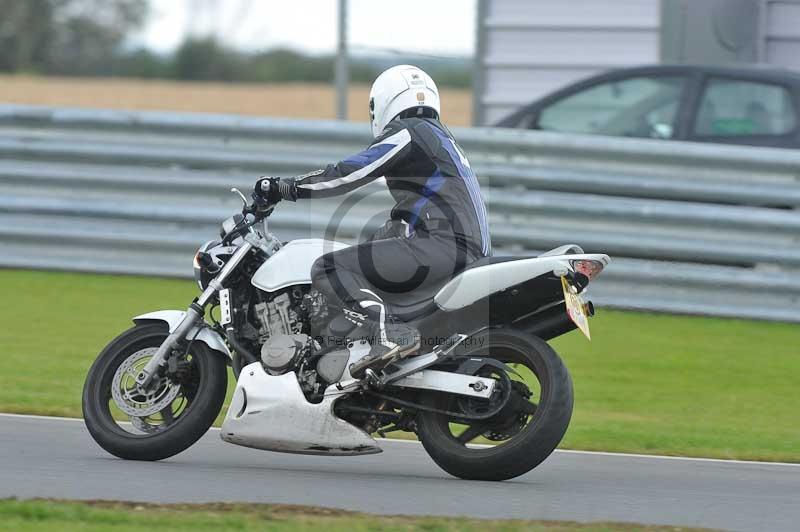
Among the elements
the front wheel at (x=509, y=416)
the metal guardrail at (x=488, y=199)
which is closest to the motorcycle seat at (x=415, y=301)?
the front wheel at (x=509, y=416)

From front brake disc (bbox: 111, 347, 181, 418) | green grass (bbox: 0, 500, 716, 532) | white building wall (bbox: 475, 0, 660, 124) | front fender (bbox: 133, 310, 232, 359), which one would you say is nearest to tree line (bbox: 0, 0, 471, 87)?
white building wall (bbox: 475, 0, 660, 124)

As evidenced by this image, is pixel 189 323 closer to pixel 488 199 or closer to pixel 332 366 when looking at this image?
pixel 332 366

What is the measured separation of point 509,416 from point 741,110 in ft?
18.7

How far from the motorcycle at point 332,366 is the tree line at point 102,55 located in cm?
2975

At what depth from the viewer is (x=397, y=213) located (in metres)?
6.82

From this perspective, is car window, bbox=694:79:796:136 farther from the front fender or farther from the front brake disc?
the front brake disc

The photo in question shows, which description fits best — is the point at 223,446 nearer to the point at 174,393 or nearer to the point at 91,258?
the point at 174,393

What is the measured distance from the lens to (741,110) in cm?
1148

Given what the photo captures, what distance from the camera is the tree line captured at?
37.0m

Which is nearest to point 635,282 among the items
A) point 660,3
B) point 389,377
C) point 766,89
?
point 766,89

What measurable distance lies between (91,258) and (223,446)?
4.90 m

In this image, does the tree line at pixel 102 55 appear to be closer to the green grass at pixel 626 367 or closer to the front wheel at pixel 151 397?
the green grass at pixel 626 367

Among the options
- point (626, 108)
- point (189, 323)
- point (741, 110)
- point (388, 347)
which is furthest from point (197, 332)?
point (741, 110)

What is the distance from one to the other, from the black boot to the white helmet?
938 mm
